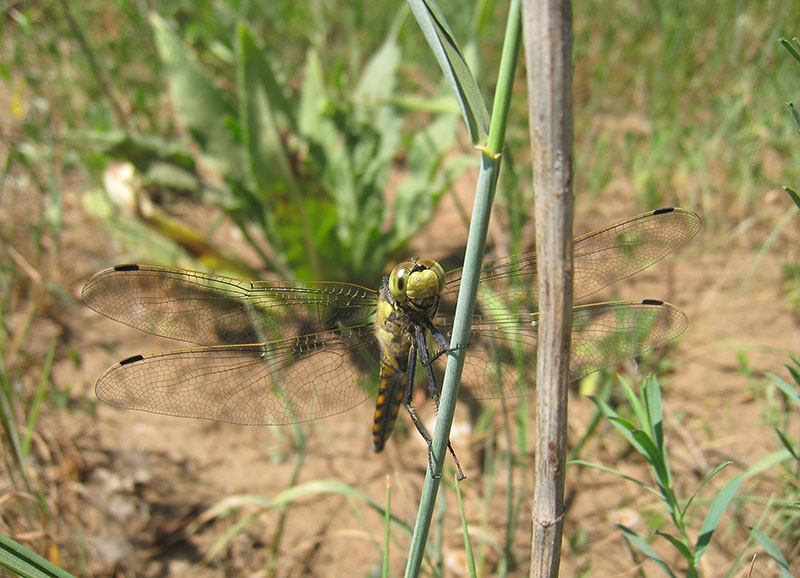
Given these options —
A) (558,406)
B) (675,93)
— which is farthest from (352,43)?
(558,406)

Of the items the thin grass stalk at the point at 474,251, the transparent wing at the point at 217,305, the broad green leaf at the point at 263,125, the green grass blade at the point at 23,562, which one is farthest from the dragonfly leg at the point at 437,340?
the broad green leaf at the point at 263,125

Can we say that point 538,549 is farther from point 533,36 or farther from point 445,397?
point 533,36

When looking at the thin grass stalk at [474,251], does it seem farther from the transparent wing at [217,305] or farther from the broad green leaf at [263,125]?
the broad green leaf at [263,125]

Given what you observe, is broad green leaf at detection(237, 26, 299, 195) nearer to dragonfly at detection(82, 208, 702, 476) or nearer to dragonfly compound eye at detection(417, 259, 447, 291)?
dragonfly at detection(82, 208, 702, 476)

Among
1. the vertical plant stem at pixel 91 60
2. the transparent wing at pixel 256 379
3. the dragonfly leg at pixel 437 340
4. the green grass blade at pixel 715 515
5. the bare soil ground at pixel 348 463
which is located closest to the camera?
the green grass blade at pixel 715 515

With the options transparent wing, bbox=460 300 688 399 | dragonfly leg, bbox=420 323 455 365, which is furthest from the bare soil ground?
dragonfly leg, bbox=420 323 455 365

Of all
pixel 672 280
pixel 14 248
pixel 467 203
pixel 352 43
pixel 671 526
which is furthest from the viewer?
pixel 352 43
